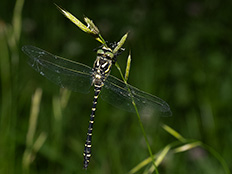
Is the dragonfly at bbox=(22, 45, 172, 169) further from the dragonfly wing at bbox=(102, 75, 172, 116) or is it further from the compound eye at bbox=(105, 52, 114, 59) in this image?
the compound eye at bbox=(105, 52, 114, 59)

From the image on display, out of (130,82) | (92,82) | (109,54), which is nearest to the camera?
(109,54)

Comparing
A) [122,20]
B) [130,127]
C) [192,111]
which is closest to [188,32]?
[122,20]

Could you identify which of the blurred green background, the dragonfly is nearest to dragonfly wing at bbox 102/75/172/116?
the dragonfly

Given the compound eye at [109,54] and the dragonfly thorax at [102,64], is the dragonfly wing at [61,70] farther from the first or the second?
the compound eye at [109,54]

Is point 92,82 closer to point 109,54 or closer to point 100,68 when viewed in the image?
point 100,68

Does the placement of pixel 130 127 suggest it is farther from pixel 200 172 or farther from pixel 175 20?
pixel 175 20

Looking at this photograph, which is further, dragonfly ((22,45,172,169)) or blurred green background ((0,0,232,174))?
blurred green background ((0,0,232,174))

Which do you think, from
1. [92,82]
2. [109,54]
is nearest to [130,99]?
[92,82]
